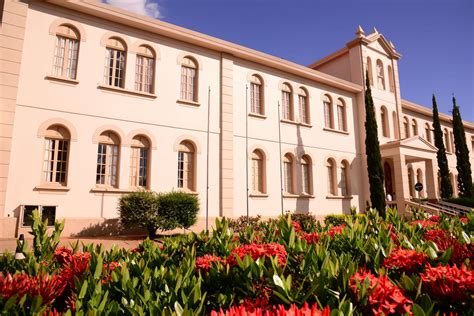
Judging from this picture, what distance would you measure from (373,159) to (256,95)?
30.9ft

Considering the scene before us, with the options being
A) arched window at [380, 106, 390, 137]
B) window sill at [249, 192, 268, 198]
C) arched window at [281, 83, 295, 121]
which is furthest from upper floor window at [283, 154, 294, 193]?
arched window at [380, 106, 390, 137]

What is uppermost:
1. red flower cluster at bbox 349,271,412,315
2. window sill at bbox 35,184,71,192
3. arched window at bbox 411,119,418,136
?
arched window at bbox 411,119,418,136

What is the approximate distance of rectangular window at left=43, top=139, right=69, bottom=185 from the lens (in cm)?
1323

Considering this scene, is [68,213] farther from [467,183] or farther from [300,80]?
[467,183]

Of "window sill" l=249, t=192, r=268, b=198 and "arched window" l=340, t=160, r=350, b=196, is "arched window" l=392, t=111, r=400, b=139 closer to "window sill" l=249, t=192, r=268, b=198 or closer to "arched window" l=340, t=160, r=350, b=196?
"arched window" l=340, t=160, r=350, b=196

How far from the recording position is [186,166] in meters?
16.6

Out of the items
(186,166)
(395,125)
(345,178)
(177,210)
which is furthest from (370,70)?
(177,210)

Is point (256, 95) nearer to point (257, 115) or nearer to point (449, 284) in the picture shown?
point (257, 115)

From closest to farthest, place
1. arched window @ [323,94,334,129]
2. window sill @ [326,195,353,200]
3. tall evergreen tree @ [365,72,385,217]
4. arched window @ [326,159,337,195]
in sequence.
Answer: tall evergreen tree @ [365,72,385,217]
window sill @ [326,195,353,200]
arched window @ [326,159,337,195]
arched window @ [323,94,334,129]

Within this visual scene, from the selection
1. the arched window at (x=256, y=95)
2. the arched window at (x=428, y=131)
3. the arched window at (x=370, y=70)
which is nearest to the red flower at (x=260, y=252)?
the arched window at (x=256, y=95)

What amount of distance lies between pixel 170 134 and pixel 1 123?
6.85 m

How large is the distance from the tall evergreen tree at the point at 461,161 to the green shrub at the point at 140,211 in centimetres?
2732

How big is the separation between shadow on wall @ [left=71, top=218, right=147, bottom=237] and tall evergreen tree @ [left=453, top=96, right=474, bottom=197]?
27.6 metres

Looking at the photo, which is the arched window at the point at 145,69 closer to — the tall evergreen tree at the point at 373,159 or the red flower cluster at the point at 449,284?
the tall evergreen tree at the point at 373,159
